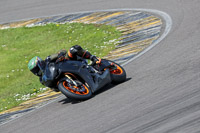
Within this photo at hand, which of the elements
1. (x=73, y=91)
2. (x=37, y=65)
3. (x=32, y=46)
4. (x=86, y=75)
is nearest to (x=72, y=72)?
(x=86, y=75)

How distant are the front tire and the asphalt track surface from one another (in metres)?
0.17

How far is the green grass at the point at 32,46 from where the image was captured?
11.1m

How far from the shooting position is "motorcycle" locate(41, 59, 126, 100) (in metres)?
8.42

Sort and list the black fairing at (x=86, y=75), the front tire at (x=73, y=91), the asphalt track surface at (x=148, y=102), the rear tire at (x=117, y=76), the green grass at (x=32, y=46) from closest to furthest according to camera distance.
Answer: the asphalt track surface at (x=148, y=102) → the front tire at (x=73, y=91) → the black fairing at (x=86, y=75) → the rear tire at (x=117, y=76) → the green grass at (x=32, y=46)

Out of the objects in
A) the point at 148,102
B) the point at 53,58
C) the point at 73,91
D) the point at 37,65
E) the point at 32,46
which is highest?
the point at 53,58

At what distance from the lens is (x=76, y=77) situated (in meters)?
8.68

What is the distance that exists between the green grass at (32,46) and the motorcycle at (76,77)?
1.88 meters

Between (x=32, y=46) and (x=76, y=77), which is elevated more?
(x=76, y=77)

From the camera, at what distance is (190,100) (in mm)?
6652

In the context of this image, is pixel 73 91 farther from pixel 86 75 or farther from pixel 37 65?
pixel 37 65

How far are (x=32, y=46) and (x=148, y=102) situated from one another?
845 centimetres

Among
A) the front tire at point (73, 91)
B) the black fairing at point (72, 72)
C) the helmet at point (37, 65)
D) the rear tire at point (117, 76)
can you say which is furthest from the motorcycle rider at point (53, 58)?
the front tire at point (73, 91)

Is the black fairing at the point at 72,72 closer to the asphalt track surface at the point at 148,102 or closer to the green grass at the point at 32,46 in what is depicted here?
the asphalt track surface at the point at 148,102

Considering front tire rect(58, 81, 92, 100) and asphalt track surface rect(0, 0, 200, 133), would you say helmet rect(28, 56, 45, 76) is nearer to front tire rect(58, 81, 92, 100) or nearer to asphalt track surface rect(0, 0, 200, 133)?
front tire rect(58, 81, 92, 100)
